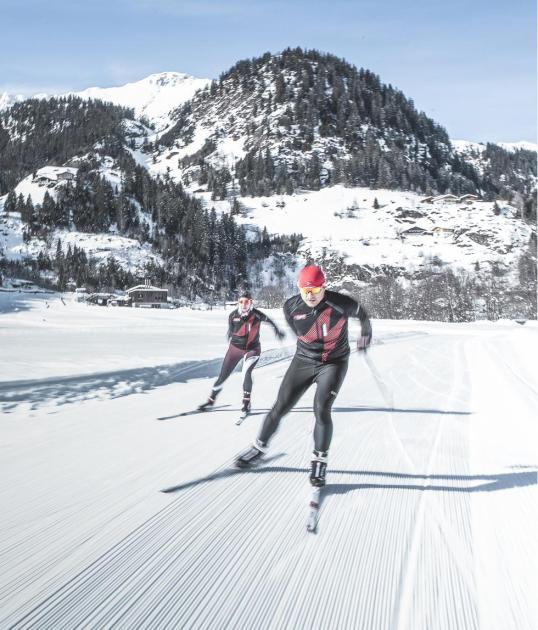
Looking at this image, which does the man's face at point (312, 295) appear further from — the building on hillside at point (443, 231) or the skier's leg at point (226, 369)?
the building on hillside at point (443, 231)

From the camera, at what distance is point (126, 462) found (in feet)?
14.6

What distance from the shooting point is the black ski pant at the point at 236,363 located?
6.94 m

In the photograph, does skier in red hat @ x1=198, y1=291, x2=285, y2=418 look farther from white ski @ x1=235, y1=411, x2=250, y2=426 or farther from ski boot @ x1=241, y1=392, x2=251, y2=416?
white ski @ x1=235, y1=411, x2=250, y2=426

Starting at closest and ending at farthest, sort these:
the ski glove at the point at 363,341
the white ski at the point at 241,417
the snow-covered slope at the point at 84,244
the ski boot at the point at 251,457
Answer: the ski boot at the point at 251,457
the ski glove at the point at 363,341
the white ski at the point at 241,417
the snow-covered slope at the point at 84,244

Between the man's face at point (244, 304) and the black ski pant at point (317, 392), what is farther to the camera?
the man's face at point (244, 304)

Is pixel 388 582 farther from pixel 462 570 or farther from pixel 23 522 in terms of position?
pixel 23 522

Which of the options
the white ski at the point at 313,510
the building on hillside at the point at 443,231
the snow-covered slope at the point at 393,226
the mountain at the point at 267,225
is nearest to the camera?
the white ski at the point at 313,510

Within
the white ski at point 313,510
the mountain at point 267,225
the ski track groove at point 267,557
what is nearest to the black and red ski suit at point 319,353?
the white ski at point 313,510

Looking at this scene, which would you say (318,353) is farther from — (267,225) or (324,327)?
(267,225)

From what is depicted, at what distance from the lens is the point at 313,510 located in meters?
3.40

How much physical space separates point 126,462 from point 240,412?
261 cm

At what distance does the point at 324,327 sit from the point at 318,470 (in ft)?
3.82

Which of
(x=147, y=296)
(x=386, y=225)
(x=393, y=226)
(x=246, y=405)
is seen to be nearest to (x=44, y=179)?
(x=147, y=296)

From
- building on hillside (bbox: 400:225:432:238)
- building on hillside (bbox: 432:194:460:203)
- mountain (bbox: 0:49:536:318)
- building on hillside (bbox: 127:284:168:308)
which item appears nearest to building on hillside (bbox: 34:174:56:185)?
mountain (bbox: 0:49:536:318)
